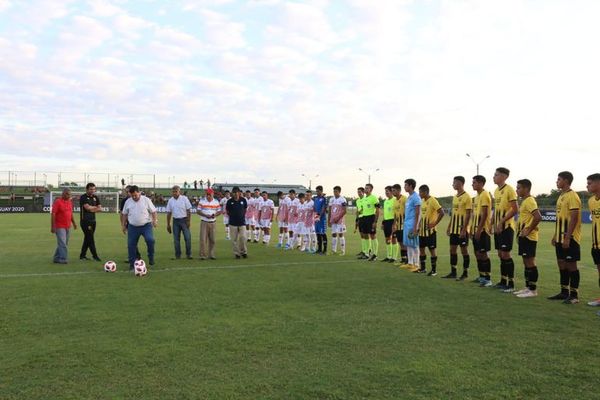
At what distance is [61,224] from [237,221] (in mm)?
4797

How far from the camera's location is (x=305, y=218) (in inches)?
706

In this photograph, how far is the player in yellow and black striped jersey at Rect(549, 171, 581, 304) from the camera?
8.22 meters

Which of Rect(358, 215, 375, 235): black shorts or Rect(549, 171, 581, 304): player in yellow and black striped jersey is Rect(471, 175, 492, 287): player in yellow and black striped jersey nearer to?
Rect(549, 171, 581, 304): player in yellow and black striped jersey

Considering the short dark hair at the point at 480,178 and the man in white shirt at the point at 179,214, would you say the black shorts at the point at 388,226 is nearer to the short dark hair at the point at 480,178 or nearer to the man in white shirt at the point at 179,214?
the short dark hair at the point at 480,178

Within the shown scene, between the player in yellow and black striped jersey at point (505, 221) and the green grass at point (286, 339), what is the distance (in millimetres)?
606

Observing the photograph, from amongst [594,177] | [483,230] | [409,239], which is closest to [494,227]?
[483,230]

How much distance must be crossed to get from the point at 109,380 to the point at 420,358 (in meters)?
3.16

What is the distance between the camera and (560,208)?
8.57 meters

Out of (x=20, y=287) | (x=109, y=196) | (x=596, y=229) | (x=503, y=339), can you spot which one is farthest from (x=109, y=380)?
(x=109, y=196)

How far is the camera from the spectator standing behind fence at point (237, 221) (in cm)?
1474

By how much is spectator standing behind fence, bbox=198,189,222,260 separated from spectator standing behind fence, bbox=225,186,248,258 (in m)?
0.49

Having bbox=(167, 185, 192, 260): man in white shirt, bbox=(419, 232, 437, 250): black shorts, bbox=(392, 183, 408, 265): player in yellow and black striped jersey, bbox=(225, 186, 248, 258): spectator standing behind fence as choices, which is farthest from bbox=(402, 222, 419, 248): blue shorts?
bbox=(167, 185, 192, 260): man in white shirt

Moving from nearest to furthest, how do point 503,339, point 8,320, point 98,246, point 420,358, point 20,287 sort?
point 420,358 < point 503,339 < point 8,320 < point 20,287 < point 98,246

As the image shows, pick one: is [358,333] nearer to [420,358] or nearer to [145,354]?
[420,358]
